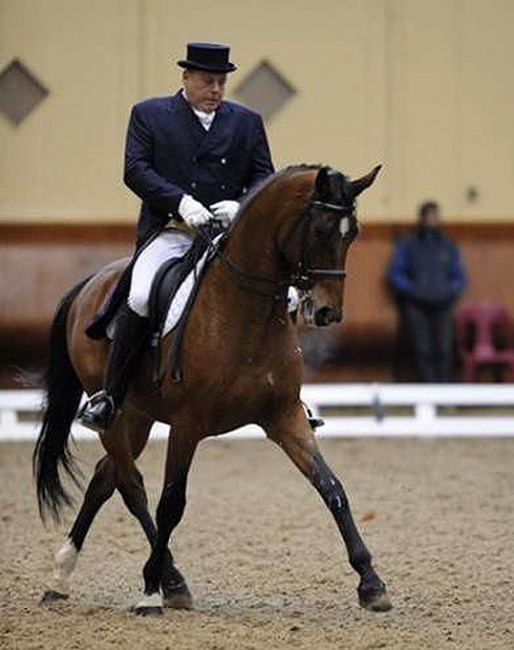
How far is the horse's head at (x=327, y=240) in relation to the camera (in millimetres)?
5828

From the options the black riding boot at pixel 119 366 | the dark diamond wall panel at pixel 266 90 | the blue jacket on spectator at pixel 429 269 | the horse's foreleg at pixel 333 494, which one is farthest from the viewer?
the dark diamond wall panel at pixel 266 90

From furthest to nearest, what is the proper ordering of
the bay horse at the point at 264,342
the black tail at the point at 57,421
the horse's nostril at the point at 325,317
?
the black tail at the point at 57,421 < the bay horse at the point at 264,342 < the horse's nostril at the point at 325,317

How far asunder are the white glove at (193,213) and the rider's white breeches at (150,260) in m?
0.30

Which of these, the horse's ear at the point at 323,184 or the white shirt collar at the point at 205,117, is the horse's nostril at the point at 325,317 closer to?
the horse's ear at the point at 323,184

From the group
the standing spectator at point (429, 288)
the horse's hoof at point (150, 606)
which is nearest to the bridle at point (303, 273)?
the horse's hoof at point (150, 606)

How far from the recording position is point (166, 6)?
14.0m

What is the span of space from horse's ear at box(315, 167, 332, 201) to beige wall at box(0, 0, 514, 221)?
830cm

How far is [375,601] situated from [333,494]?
1.33 feet

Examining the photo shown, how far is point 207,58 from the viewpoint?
6.57 m

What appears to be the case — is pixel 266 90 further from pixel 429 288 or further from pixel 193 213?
pixel 193 213

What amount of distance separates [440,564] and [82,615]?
1.76m

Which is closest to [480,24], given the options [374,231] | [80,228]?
[374,231]

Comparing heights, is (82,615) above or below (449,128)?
below

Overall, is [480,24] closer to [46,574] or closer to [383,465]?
[383,465]
